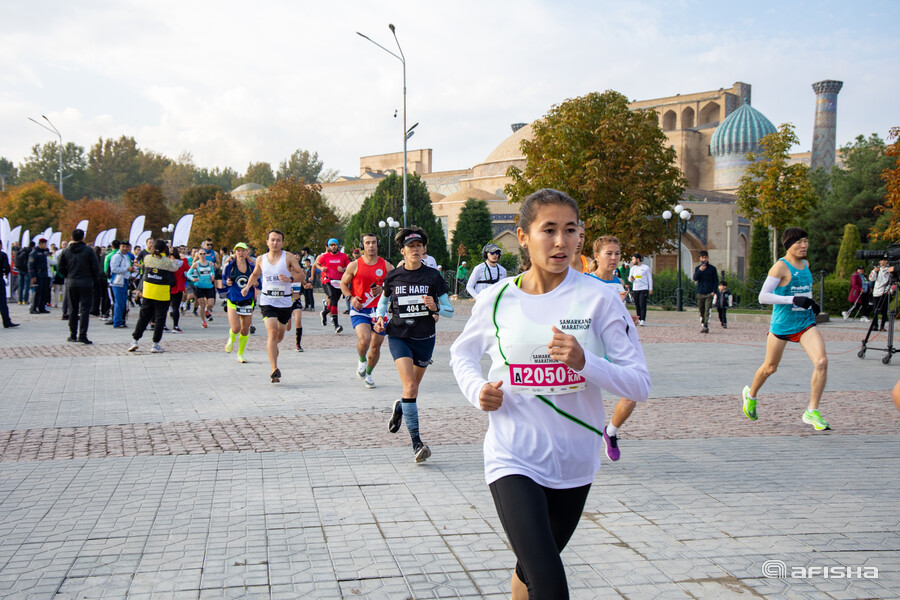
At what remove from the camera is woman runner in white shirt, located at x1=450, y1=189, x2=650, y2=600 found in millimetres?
2605

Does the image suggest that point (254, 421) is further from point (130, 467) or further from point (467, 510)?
point (467, 510)

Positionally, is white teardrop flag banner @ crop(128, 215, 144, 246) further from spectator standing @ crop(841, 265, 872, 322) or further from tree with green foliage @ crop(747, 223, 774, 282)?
tree with green foliage @ crop(747, 223, 774, 282)

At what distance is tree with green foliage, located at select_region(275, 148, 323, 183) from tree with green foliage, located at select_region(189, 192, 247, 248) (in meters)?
45.5

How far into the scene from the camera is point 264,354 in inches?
524

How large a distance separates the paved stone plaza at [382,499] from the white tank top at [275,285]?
1.15 metres

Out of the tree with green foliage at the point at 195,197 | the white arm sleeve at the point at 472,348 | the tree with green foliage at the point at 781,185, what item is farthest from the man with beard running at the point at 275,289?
the tree with green foliage at the point at 195,197

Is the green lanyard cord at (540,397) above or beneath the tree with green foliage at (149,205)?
beneath

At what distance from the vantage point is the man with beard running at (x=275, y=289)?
32.7 feet

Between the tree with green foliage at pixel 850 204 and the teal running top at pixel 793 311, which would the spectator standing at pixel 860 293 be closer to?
the teal running top at pixel 793 311

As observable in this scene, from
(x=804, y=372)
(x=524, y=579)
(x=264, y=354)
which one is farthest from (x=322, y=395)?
(x=804, y=372)

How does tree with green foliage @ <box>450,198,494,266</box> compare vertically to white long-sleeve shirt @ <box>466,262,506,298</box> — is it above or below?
above

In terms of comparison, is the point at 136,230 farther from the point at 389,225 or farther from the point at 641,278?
the point at 389,225

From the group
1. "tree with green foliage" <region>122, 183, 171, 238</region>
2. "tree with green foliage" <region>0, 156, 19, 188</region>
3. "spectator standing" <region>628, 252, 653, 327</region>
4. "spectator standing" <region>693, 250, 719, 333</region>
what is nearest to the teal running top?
"spectator standing" <region>693, 250, 719, 333</region>

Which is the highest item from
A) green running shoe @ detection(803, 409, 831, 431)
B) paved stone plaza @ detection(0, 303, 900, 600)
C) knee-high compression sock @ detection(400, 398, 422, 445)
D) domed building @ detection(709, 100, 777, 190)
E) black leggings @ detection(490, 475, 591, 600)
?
domed building @ detection(709, 100, 777, 190)
